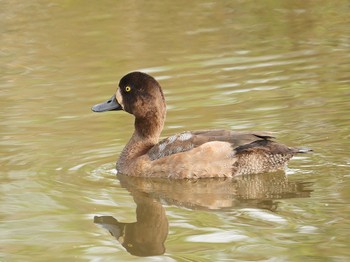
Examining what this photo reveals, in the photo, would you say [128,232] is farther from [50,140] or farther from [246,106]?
[246,106]

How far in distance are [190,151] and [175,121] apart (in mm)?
1800

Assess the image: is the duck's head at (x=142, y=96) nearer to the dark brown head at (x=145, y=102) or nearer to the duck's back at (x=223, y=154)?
the dark brown head at (x=145, y=102)

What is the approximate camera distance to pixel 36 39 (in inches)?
657

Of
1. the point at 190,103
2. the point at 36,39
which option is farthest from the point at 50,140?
the point at 36,39

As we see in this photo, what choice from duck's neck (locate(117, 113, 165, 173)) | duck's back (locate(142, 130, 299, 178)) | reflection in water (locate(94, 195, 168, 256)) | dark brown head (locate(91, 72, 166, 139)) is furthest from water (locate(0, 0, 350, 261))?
dark brown head (locate(91, 72, 166, 139))

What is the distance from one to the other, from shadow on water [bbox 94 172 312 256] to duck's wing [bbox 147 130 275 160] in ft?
0.92

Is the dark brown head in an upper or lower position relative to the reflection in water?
upper

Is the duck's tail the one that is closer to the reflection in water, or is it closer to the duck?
the duck

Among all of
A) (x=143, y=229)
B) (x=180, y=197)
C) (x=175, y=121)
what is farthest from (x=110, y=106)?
(x=143, y=229)

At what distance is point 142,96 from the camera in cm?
1034

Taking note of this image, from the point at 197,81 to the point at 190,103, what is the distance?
112 cm

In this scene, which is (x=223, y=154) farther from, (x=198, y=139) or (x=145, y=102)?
(x=145, y=102)

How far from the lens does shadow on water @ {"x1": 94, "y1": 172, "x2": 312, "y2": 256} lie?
8.08m

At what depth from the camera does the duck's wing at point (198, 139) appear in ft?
30.9
